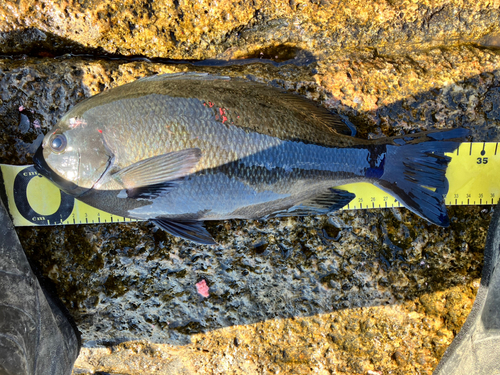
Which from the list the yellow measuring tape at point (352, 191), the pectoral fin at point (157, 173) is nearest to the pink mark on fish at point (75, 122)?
the pectoral fin at point (157, 173)

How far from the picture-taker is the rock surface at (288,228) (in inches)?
89.7

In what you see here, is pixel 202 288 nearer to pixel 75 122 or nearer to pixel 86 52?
pixel 75 122

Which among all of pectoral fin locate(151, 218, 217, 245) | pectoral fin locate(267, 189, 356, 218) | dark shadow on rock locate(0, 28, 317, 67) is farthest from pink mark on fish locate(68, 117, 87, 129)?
pectoral fin locate(267, 189, 356, 218)

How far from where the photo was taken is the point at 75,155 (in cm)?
183

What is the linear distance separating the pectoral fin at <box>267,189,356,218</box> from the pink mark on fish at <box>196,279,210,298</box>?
720mm

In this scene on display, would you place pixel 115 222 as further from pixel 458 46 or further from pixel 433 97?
pixel 458 46

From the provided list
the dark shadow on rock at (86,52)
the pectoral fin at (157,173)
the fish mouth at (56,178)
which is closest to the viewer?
the pectoral fin at (157,173)

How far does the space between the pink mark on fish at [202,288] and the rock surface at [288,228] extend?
32 millimetres

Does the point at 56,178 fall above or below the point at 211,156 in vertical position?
below

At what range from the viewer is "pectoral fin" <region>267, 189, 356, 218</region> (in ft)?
6.82

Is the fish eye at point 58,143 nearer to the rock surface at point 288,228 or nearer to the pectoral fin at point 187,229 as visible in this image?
the rock surface at point 288,228

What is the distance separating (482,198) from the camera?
229 cm

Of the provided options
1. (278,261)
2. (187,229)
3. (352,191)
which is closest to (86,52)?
(187,229)

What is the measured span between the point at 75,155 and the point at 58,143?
0.39 ft
